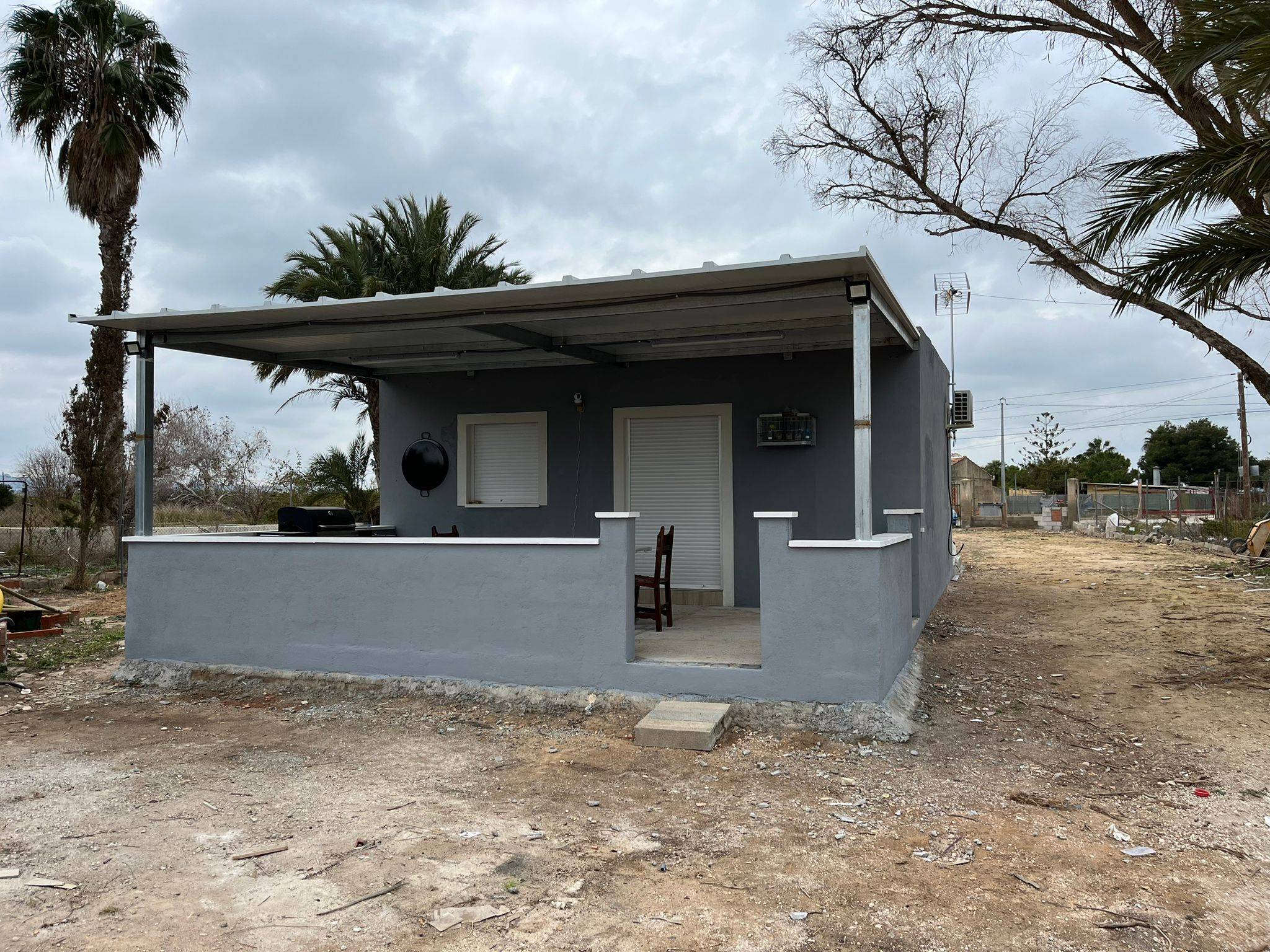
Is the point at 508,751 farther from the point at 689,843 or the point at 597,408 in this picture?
the point at 597,408

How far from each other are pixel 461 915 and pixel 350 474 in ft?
41.7

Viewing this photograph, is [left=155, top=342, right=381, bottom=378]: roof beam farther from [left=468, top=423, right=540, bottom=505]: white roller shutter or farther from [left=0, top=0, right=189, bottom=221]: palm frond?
[left=0, top=0, right=189, bottom=221]: palm frond

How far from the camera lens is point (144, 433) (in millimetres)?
7340

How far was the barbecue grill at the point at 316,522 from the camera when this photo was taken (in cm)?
852

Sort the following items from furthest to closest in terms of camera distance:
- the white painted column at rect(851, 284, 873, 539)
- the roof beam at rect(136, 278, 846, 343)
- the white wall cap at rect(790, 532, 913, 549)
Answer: the roof beam at rect(136, 278, 846, 343) < the white painted column at rect(851, 284, 873, 539) < the white wall cap at rect(790, 532, 913, 549)

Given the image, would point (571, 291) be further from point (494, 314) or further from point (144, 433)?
point (144, 433)

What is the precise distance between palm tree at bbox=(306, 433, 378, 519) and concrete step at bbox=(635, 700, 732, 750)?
10683 millimetres

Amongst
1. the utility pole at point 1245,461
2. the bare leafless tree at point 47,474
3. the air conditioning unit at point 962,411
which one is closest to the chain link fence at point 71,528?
the bare leafless tree at point 47,474

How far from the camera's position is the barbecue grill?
852 centimetres

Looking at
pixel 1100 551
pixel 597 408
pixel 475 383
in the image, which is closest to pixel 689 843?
pixel 597 408

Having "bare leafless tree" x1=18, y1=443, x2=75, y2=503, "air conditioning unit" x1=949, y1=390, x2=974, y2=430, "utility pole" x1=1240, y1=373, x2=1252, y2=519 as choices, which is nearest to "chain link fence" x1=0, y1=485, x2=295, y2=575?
"bare leafless tree" x1=18, y1=443, x2=75, y2=503

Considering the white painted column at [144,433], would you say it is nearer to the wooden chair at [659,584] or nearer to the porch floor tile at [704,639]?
the wooden chair at [659,584]

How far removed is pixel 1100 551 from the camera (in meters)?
19.5

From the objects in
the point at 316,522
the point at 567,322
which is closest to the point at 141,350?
the point at 316,522
